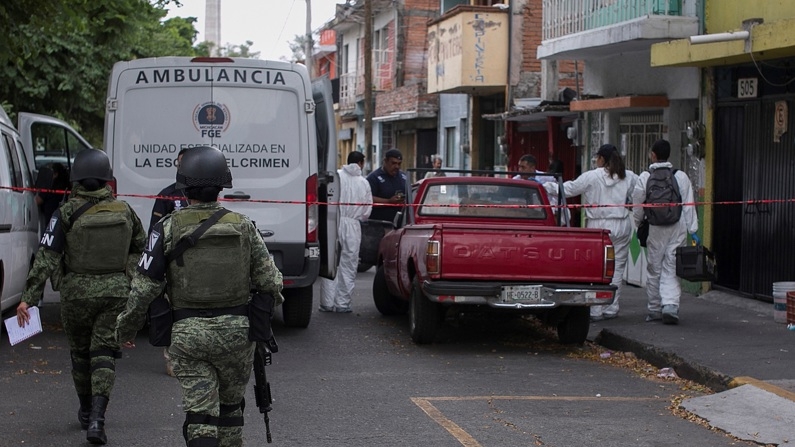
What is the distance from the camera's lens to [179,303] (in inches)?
216

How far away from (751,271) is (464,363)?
17.6 ft

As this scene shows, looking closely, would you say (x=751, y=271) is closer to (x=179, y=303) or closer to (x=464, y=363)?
(x=464, y=363)

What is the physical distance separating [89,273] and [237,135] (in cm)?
426

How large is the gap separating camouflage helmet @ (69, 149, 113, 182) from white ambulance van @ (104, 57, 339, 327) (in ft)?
11.8

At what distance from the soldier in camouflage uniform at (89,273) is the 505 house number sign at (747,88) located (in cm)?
886

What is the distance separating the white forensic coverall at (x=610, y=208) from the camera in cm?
1262

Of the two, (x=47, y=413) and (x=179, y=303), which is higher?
(x=179, y=303)

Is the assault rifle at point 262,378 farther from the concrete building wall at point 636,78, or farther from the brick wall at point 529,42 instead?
the brick wall at point 529,42

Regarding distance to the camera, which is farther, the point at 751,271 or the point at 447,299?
the point at 751,271

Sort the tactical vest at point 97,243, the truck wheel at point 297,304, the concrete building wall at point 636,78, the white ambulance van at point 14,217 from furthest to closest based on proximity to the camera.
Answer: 1. the concrete building wall at point 636,78
2. the truck wheel at point 297,304
3. the white ambulance van at point 14,217
4. the tactical vest at point 97,243

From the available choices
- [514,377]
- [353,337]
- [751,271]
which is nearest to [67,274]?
[514,377]

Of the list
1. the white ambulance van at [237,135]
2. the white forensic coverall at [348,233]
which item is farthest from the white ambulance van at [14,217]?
the white forensic coverall at [348,233]

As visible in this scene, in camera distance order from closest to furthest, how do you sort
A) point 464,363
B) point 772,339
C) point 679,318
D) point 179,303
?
point 179,303
point 464,363
point 772,339
point 679,318

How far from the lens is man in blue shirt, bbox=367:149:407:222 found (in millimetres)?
14742
